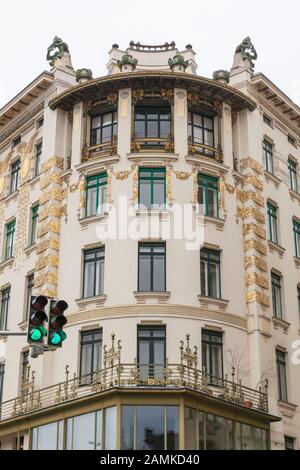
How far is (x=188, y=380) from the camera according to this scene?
3428cm

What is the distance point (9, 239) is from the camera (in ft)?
144

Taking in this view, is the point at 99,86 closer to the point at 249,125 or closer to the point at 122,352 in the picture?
the point at 249,125

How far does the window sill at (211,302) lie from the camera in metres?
36.7

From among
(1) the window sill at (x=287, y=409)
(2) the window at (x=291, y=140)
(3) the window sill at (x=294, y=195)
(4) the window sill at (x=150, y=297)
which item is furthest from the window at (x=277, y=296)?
(2) the window at (x=291, y=140)

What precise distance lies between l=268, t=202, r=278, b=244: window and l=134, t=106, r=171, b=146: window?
22.2 feet

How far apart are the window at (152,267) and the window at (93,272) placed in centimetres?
181

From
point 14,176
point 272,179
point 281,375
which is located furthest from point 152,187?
point 281,375

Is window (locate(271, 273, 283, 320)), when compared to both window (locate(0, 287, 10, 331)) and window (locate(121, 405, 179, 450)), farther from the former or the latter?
window (locate(0, 287, 10, 331))

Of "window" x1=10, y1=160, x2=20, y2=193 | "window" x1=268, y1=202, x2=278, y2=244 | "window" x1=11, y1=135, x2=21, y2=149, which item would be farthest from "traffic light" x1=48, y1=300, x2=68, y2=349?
"window" x1=11, y1=135, x2=21, y2=149

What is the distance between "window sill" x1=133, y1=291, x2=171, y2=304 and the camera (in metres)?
36.2

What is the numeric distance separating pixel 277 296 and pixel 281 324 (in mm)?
1668

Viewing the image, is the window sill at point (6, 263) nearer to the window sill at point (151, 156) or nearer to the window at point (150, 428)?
the window sill at point (151, 156)
